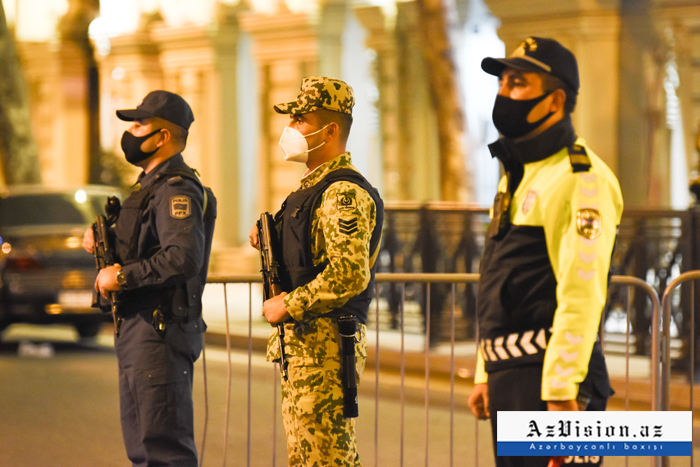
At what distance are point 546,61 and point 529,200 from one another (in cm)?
42

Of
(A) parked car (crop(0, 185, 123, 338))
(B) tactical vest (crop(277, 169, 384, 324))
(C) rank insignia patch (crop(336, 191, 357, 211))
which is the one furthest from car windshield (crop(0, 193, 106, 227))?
(C) rank insignia patch (crop(336, 191, 357, 211))

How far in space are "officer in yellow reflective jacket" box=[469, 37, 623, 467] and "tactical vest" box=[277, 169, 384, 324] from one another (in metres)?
0.71

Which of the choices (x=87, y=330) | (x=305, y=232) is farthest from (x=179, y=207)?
(x=87, y=330)

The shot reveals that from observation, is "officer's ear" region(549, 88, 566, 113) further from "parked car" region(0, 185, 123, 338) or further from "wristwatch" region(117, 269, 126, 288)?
Answer: "parked car" region(0, 185, 123, 338)

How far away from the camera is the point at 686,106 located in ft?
40.4

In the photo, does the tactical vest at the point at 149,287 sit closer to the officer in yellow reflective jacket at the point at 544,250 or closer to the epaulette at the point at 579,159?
the officer in yellow reflective jacket at the point at 544,250

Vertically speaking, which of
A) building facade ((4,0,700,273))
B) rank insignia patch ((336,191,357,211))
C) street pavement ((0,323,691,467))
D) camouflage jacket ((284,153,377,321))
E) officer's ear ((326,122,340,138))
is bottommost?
street pavement ((0,323,691,467))

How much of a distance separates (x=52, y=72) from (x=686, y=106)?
16.4m

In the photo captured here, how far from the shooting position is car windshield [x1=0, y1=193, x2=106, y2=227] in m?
11.4

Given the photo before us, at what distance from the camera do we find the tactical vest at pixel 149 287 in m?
4.31

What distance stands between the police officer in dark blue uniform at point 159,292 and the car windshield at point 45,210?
731 centimetres

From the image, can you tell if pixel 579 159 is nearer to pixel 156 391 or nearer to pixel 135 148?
pixel 156 391

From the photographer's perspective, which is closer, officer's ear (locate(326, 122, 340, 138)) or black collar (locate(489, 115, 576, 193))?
black collar (locate(489, 115, 576, 193))

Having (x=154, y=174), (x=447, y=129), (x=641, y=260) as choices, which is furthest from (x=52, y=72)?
(x=154, y=174)
